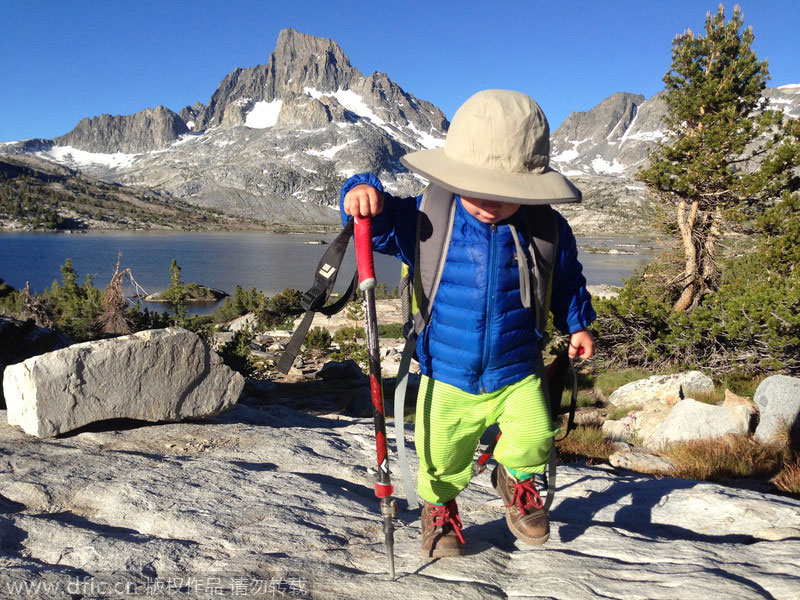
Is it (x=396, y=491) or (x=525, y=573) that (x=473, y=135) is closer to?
(x=525, y=573)

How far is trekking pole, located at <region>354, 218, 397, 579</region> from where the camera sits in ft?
8.48

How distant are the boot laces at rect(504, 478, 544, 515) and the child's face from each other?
150cm

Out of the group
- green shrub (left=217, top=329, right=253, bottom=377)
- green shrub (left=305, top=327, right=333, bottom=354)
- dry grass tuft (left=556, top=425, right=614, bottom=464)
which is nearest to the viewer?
dry grass tuft (left=556, top=425, right=614, bottom=464)

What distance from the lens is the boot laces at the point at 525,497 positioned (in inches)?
120

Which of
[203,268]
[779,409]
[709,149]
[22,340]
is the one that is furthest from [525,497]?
[203,268]

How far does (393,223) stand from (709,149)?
50.8 feet

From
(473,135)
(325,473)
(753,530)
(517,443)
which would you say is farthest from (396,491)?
(473,135)

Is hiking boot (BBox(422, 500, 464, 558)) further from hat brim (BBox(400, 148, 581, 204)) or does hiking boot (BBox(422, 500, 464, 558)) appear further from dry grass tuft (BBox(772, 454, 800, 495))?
dry grass tuft (BBox(772, 454, 800, 495))

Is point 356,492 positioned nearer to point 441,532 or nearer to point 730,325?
point 441,532

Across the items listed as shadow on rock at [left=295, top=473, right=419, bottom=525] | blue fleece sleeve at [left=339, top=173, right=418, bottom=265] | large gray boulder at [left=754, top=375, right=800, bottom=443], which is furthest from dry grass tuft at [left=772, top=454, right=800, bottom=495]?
blue fleece sleeve at [left=339, top=173, right=418, bottom=265]

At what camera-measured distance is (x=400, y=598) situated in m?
2.36

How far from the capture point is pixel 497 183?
2.51 metres

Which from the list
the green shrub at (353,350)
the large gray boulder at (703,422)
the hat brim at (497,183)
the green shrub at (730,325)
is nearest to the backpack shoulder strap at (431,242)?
the hat brim at (497,183)

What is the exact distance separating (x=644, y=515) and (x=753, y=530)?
0.66 metres
